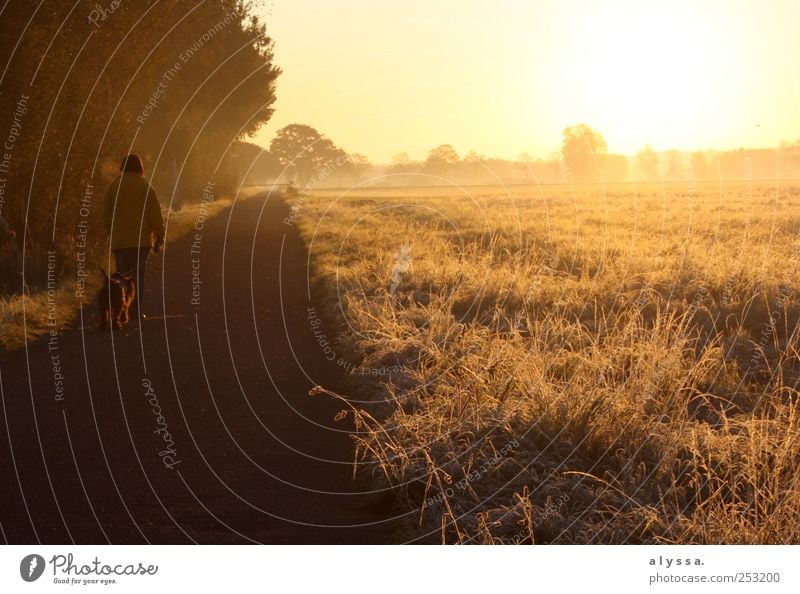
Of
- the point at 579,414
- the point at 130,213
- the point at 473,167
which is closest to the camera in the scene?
the point at 579,414

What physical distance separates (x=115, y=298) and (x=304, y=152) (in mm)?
83312

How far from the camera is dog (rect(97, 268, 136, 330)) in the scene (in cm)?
1194

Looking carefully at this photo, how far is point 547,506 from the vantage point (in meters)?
5.44

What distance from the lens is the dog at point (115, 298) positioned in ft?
39.2

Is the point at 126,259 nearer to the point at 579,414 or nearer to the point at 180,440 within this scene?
the point at 180,440

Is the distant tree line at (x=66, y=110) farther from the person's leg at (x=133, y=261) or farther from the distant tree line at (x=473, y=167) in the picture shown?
the distant tree line at (x=473, y=167)

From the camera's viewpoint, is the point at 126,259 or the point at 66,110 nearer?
the point at 126,259

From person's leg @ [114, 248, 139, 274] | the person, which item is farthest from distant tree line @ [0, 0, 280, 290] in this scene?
person's leg @ [114, 248, 139, 274]

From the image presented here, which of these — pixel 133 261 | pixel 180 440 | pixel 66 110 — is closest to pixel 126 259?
pixel 133 261

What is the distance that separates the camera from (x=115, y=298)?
1216 cm

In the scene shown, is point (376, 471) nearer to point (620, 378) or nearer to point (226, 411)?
point (226, 411)

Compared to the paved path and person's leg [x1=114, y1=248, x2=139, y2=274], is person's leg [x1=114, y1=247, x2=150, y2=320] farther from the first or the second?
the paved path

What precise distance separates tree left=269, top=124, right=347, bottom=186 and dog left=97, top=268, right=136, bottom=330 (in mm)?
60888

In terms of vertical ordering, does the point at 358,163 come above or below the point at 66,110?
below
